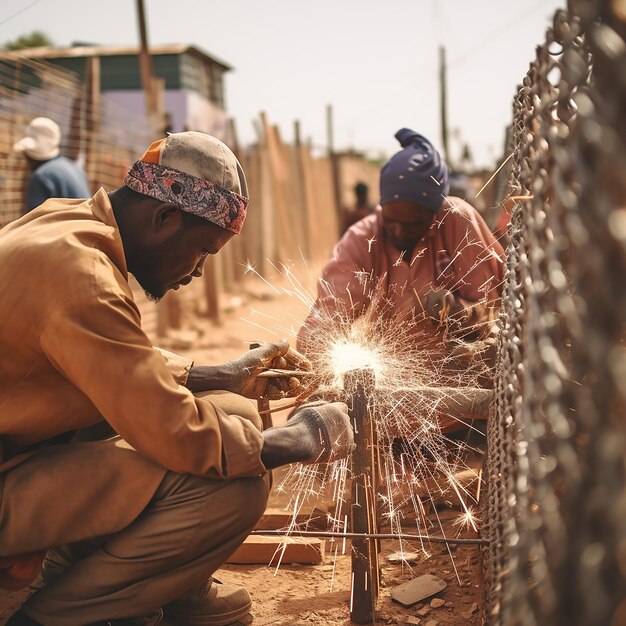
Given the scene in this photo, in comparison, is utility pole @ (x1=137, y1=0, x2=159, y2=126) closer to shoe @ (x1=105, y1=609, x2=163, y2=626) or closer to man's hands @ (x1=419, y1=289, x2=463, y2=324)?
man's hands @ (x1=419, y1=289, x2=463, y2=324)

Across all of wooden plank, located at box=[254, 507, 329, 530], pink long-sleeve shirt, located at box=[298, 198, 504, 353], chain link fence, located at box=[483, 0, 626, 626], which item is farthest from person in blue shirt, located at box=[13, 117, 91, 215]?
chain link fence, located at box=[483, 0, 626, 626]

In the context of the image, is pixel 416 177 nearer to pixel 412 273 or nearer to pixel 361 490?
pixel 412 273

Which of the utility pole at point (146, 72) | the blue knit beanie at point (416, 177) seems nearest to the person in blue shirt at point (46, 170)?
the blue knit beanie at point (416, 177)

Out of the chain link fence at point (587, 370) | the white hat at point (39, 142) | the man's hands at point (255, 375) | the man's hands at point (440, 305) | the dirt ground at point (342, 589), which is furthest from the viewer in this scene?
the white hat at point (39, 142)

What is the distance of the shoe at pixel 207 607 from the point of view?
9.23ft

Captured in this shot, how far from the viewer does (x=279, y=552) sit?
3.44 meters

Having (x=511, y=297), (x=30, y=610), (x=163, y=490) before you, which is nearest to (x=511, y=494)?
(x=511, y=297)

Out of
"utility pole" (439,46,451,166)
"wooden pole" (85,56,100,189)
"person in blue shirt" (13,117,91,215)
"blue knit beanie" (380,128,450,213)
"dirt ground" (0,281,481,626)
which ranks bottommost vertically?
"dirt ground" (0,281,481,626)

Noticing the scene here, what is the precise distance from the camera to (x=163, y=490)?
2.41 m

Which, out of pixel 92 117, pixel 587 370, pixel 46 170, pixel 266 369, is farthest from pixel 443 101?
pixel 587 370

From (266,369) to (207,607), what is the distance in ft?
3.39

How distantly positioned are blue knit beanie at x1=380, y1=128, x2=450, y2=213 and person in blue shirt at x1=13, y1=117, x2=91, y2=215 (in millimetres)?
2951

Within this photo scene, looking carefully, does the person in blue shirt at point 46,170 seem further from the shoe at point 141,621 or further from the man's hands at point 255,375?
the shoe at point 141,621

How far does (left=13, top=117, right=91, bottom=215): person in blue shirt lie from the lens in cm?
617
